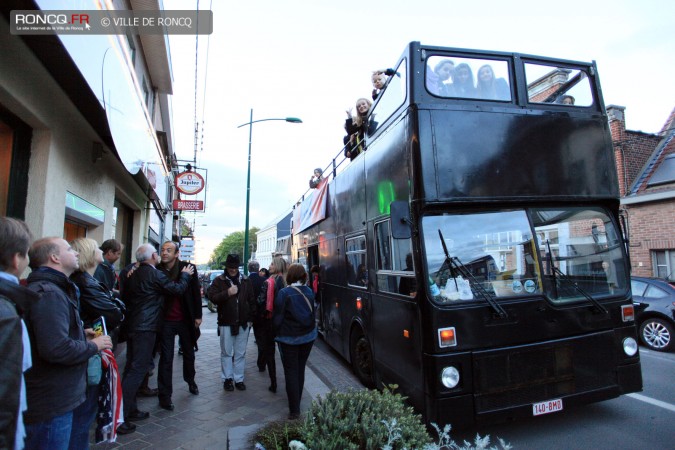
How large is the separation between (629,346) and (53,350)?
16.6ft

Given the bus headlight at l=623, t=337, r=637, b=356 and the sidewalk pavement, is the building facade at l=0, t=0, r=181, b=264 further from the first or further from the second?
the bus headlight at l=623, t=337, r=637, b=356

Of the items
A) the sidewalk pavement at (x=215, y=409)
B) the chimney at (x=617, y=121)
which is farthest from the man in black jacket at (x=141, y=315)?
the chimney at (x=617, y=121)

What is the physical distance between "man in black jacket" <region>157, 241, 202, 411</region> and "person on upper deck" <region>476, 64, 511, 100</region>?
402cm

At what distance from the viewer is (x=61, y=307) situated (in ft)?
7.16

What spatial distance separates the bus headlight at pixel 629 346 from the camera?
400 centimetres

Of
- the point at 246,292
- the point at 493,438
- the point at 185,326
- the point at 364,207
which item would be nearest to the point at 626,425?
the point at 493,438

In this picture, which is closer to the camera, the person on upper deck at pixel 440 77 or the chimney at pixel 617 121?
the person on upper deck at pixel 440 77

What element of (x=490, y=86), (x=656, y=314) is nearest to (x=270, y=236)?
(x=656, y=314)

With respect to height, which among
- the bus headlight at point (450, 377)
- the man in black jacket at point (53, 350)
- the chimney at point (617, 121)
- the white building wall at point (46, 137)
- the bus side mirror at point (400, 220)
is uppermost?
the chimney at point (617, 121)

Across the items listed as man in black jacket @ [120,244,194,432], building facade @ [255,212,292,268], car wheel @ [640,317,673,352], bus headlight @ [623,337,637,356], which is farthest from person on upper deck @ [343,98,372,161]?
building facade @ [255,212,292,268]

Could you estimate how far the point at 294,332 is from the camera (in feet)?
14.2

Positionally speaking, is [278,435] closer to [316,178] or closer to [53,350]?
[53,350]

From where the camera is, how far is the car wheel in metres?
7.40

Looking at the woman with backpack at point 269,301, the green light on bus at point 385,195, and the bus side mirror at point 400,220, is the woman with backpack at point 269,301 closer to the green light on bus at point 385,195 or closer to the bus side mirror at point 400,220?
the green light on bus at point 385,195
